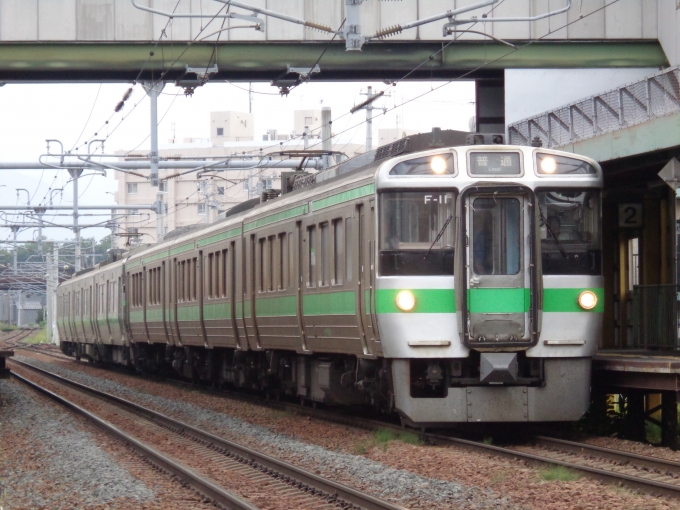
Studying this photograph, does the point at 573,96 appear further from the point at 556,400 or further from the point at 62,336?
the point at 62,336

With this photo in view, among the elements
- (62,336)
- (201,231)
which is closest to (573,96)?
(201,231)

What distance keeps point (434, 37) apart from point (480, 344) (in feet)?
33.2

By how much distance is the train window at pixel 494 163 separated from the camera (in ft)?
38.7

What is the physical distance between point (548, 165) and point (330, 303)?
325 centimetres

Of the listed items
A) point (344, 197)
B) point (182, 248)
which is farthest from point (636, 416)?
point (182, 248)

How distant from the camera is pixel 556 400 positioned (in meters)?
11.7

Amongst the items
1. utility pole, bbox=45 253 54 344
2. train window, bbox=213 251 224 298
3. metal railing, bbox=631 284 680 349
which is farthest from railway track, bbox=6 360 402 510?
utility pole, bbox=45 253 54 344

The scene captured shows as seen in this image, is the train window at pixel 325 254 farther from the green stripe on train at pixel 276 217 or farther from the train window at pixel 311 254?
the green stripe on train at pixel 276 217

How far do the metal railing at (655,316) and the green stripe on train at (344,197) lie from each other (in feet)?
14.0

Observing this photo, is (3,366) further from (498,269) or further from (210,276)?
(498,269)

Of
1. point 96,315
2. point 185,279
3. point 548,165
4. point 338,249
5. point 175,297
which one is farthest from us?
point 96,315

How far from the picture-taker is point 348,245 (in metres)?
13.0

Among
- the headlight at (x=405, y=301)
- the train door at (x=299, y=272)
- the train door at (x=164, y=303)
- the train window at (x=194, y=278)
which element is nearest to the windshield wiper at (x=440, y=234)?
the headlight at (x=405, y=301)

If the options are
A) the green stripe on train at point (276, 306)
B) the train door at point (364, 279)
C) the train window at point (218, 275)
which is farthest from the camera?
the train window at point (218, 275)
